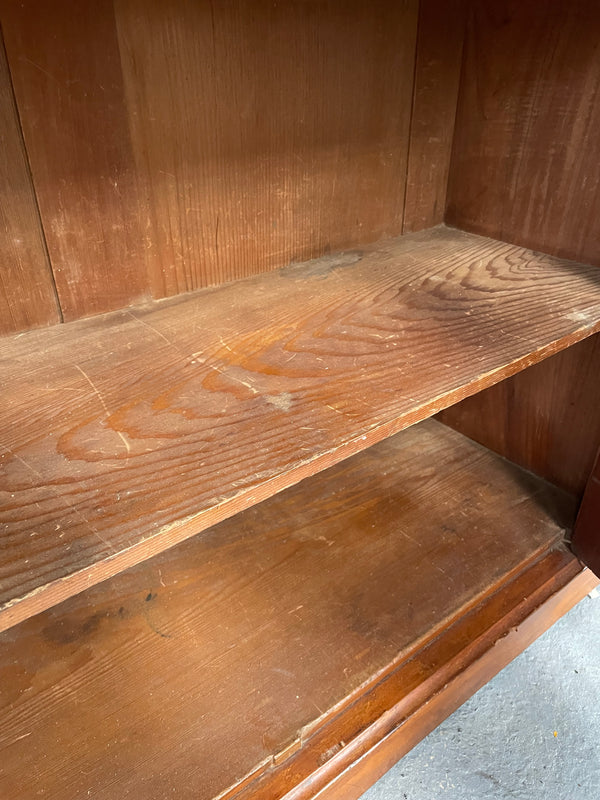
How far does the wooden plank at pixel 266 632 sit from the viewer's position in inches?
26.4

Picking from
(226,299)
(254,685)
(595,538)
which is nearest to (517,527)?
(595,538)

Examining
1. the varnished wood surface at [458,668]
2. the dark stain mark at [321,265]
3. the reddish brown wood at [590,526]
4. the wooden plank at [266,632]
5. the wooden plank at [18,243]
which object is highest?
the wooden plank at [18,243]

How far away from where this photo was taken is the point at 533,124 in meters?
0.77

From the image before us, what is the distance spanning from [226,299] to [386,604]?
49 cm

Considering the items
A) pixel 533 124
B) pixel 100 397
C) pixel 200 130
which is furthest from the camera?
pixel 533 124

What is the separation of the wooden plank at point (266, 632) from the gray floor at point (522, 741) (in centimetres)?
18

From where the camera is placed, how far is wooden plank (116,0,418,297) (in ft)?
2.02

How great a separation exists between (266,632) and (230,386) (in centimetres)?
42

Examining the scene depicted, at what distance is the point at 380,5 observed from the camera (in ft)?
2.36

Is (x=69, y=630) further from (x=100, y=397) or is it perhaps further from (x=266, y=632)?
(x=100, y=397)

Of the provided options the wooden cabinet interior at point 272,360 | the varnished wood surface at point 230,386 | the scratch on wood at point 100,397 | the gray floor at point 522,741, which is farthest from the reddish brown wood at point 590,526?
the scratch on wood at point 100,397

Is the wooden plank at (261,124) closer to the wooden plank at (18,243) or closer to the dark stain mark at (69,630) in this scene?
the wooden plank at (18,243)

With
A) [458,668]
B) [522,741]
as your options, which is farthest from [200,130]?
[522,741]

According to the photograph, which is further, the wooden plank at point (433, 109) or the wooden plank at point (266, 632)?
the wooden plank at point (433, 109)
